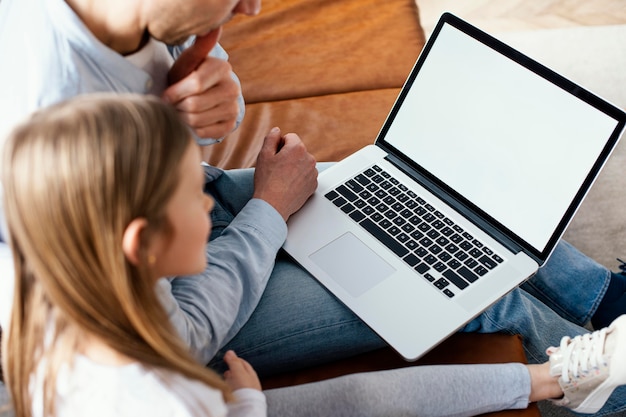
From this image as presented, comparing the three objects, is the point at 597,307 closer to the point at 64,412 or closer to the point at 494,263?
the point at 494,263

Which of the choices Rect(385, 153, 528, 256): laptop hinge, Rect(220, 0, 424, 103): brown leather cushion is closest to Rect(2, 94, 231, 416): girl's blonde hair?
Rect(385, 153, 528, 256): laptop hinge

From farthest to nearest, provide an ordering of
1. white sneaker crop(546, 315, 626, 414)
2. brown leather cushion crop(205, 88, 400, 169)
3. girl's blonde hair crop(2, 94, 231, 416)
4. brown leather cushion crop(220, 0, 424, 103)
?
1. brown leather cushion crop(220, 0, 424, 103)
2. brown leather cushion crop(205, 88, 400, 169)
3. white sneaker crop(546, 315, 626, 414)
4. girl's blonde hair crop(2, 94, 231, 416)

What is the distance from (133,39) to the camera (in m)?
1.03

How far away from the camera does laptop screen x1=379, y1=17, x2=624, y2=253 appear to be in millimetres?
1111

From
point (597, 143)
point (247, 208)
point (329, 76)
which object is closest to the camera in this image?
point (597, 143)

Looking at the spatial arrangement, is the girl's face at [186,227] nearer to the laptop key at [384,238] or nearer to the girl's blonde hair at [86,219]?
the girl's blonde hair at [86,219]

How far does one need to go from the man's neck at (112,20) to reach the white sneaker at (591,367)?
0.82 metres

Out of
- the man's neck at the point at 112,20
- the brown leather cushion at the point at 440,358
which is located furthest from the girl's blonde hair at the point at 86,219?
the brown leather cushion at the point at 440,358

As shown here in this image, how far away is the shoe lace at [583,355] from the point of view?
108 cm

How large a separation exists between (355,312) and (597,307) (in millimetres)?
514

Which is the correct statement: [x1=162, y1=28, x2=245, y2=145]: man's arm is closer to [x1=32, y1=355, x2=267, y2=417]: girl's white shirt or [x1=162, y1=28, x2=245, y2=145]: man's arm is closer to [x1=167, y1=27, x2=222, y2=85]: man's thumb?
[x1=167, y1=27, x2=222, y2=85]: man's thumb

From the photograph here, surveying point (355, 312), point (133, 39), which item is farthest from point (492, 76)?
point (133, 39)

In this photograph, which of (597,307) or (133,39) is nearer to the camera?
(133,39)

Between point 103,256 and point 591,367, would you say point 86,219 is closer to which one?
point 103,256
